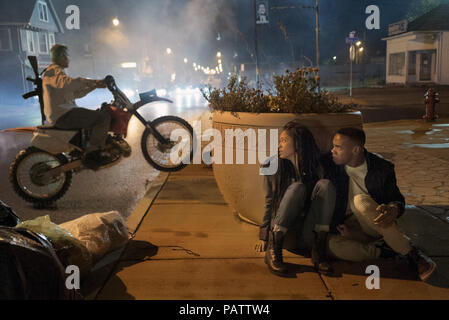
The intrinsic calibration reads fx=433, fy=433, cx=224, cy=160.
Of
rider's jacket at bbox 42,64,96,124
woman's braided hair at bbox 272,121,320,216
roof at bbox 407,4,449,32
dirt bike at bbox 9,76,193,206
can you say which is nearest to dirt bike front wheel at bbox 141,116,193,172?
dirt bike at bbox 9,76,193,206

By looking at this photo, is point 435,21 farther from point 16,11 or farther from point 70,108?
point 70,108

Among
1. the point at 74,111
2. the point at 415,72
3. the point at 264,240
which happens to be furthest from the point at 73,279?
the point at 415,72

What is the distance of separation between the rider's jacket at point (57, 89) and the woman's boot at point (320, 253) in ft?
12.4

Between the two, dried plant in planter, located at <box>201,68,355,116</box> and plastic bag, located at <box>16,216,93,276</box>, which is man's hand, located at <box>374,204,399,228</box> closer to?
dried plant in planter, located at <box>201,68,355,116</box>

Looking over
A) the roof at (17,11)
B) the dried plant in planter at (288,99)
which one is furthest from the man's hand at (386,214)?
the roof at (17,11)

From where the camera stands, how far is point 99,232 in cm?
365

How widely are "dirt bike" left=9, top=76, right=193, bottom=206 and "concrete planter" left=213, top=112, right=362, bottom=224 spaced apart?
5.86 ft

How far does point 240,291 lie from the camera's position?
2.94m

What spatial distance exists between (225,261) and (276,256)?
449 mm

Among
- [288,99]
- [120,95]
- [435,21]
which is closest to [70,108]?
[120,95]

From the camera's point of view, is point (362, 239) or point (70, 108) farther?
point (70, 108)
